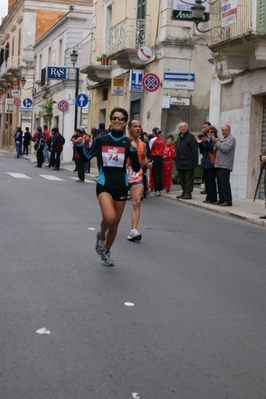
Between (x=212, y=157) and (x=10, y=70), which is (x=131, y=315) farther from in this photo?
(x=10, y=70)

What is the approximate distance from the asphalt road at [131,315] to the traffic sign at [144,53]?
1440 centimetres

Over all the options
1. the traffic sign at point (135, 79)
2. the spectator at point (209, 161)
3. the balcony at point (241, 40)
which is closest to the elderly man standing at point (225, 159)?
the spectator at point (209, 161)

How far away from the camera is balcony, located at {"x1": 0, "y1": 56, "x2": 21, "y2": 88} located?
59469 mm

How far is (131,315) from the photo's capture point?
6.44m

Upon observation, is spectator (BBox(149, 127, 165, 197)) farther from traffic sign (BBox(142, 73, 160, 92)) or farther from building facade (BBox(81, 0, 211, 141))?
building facade (BBox(81, 0, 211, 141))

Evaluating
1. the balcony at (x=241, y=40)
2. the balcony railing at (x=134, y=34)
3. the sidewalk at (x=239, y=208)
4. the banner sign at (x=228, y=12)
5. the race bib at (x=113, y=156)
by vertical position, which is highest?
the balcony railing at (x=134, y=34)

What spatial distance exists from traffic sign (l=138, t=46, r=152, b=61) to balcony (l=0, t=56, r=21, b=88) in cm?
3415

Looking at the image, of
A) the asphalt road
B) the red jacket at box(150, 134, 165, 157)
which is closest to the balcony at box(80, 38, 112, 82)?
the red jacket at box(150, 134, 165, 157)

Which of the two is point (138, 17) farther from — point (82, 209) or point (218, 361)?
point (218, 361)

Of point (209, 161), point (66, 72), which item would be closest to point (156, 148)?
point (209, 161)

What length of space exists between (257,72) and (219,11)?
6.66ft

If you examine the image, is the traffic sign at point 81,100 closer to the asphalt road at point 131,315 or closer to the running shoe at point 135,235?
the asphalt road at point 131,315

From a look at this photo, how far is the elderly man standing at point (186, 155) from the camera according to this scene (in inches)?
746

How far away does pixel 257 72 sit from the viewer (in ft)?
65.2
